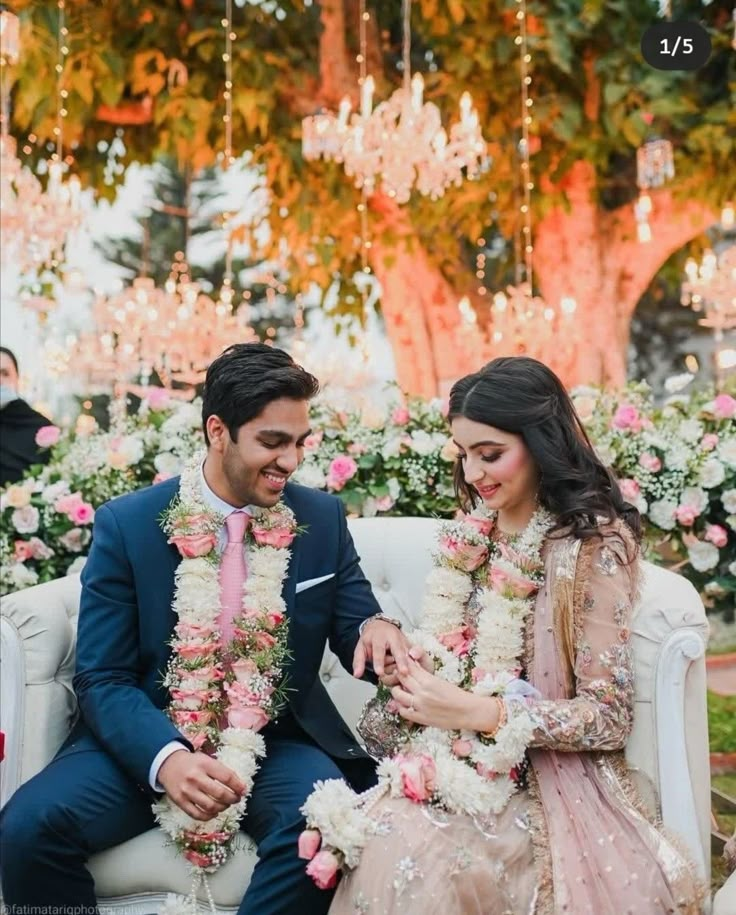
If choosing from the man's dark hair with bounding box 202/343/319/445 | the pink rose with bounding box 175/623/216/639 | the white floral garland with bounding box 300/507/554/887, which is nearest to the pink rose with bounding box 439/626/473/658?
the white floral garland with bounding box 300/507/554/887

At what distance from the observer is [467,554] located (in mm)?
2670

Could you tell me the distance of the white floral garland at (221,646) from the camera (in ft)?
8.47

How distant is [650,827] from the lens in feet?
7.50

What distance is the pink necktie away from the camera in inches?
107

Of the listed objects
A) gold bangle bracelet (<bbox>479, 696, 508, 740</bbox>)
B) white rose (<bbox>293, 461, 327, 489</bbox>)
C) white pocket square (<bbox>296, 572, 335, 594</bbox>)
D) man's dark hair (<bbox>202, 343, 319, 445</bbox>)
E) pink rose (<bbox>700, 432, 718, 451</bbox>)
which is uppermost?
man's dark hair (<bbox>202, 343, 319, 445</bbox>)

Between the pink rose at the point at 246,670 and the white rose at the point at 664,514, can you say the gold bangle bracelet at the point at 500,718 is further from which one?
the white rose at the point at 664,514

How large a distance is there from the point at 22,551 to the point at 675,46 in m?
5.07

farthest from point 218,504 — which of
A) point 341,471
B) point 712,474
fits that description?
point 712,474

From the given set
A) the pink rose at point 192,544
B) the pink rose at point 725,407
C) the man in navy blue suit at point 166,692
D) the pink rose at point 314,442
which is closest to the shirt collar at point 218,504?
the man in navy blue suit at point 166,692

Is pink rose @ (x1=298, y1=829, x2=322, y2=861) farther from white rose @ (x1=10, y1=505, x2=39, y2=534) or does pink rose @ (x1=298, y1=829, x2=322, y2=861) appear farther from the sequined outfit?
white rose @ (x1=10, y1=505, x2=39, y2=534)

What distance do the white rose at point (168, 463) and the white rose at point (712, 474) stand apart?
6.19 ft

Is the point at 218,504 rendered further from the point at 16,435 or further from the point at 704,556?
the point at 16,435

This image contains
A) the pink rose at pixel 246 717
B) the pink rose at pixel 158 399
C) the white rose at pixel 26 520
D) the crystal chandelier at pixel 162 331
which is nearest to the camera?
the pink rose at pixel 246 717

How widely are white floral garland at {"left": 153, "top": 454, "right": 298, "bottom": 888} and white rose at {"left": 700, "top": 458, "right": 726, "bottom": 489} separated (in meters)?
1.75
